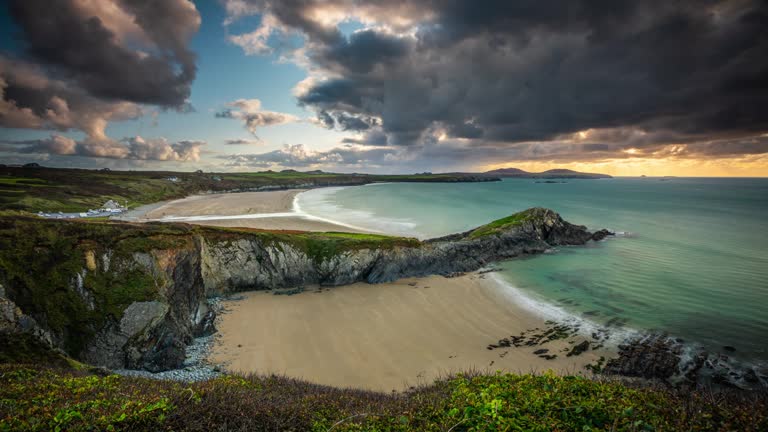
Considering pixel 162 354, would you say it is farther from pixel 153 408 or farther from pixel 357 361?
pixel 153 408

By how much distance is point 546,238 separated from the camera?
41.6 m

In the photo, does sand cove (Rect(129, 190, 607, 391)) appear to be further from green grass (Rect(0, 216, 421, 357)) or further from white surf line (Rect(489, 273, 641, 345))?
green grass (Rect(0, 216, 421, 357))

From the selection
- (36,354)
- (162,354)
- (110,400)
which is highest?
(110,400)

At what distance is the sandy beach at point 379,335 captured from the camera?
15.3 meters

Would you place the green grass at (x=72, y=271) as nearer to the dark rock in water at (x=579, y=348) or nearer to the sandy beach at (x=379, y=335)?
the sandy beach at (x=379, y=335)

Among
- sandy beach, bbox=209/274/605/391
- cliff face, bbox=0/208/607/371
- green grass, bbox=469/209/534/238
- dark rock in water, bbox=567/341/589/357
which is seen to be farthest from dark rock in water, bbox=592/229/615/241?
cliff face, bbox=0/208/607/371

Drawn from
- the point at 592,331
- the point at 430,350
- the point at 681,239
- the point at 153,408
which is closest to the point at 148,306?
the point at 153,408

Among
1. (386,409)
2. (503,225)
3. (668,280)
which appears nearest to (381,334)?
(386,409)

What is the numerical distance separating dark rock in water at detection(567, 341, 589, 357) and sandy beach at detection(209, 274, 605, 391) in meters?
0.27

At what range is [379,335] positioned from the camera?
734 inches

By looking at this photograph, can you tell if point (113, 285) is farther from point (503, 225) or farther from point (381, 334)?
point (503, 225)

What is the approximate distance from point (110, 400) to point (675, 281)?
38.0m

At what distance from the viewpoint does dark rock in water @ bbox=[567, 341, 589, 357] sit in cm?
1694

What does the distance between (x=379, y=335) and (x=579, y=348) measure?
436 inches
